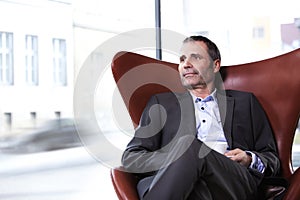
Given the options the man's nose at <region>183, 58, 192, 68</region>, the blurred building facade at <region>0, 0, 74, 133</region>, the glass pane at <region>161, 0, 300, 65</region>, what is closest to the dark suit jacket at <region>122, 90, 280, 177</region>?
the man's nose at <region>183, 58, 192, 68</region>

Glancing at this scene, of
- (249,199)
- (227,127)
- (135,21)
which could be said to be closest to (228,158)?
(249,199)

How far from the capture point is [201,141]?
163cm

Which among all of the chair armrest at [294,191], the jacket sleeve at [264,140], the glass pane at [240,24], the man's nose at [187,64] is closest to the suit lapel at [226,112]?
the jacket sleeve at [264,140]

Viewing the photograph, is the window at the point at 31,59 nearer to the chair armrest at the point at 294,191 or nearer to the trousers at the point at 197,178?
the trousers at the point at 197,178

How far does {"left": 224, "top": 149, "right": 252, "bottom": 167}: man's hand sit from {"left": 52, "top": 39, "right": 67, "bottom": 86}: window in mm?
1284

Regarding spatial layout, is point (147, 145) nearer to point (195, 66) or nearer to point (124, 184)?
point (124, 184)

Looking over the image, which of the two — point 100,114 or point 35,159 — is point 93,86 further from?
point 35,159

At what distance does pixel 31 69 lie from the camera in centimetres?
248

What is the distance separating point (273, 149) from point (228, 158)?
0.34 m

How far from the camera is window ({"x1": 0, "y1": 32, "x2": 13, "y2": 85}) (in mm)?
2293

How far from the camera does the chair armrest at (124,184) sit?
1.62 m

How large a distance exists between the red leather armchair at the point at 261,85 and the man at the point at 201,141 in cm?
8

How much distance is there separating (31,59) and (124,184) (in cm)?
114

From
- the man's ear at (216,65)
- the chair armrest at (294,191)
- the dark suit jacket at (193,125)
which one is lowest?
the chair armrest at (294,191)
